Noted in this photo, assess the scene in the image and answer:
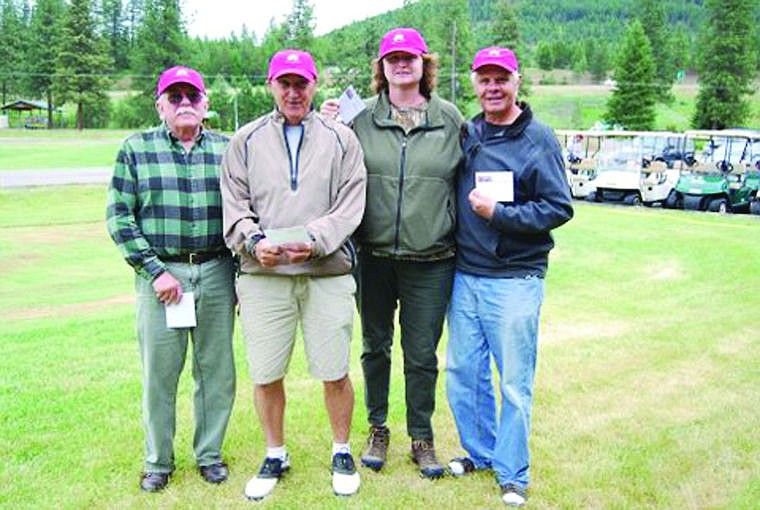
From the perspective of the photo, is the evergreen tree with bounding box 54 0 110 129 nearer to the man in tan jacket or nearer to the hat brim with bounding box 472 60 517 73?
the man in tan jacket

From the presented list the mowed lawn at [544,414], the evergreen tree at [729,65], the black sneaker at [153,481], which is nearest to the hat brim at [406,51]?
the mowed lawn at [544,414]

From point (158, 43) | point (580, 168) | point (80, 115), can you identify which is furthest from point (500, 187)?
point (158, 43)

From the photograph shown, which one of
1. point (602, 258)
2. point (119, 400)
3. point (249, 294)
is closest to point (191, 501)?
point (249, 294)

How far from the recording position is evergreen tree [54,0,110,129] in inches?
2003

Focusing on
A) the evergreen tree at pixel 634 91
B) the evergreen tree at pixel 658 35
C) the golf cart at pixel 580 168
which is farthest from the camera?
the evergreen tree at pixel 658 35

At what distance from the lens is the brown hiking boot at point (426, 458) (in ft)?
11.9

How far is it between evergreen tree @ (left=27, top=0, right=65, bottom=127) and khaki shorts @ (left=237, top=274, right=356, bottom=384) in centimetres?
5351

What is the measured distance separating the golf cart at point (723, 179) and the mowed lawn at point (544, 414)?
8641 mm

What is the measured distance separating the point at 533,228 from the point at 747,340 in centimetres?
360

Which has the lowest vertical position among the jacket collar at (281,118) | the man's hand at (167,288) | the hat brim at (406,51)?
the man's hand at (167,288)

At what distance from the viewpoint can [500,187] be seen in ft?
10.8

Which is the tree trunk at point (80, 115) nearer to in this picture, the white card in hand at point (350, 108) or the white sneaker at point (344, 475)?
the white card in hand at point (350, 108)

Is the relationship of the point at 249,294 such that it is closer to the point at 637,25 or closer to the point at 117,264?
the point at 117,264

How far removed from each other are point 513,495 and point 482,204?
3.97 ft
